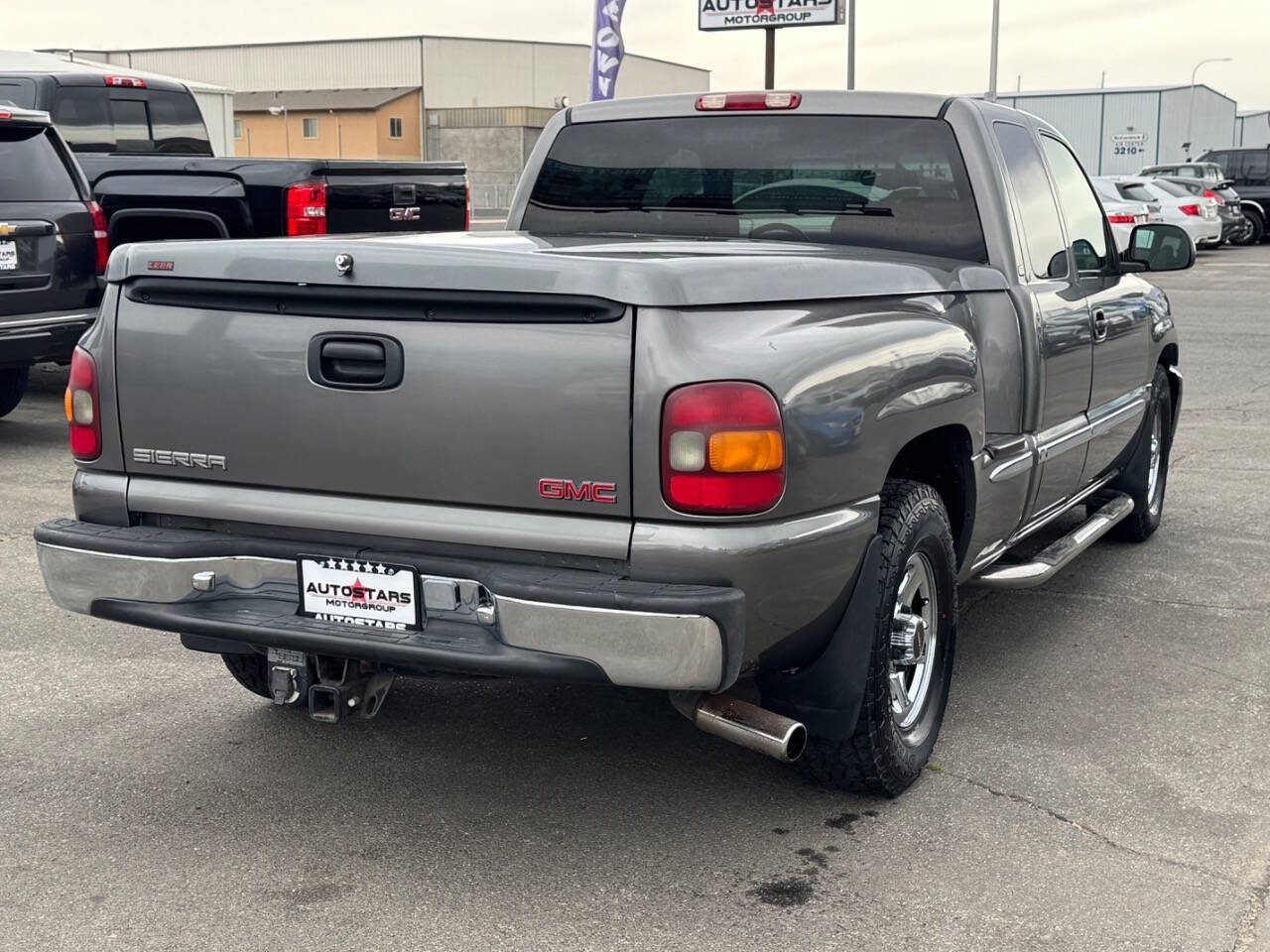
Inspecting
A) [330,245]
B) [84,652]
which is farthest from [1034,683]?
[84,652]

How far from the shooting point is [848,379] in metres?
3.49

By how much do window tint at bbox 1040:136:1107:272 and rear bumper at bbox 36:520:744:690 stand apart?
2.96 meters

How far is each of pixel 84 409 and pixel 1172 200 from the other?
28111 millimetres

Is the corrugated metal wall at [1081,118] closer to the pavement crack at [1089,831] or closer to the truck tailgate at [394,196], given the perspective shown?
the truck tailgate at [394,196]

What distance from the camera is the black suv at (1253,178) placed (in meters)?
34.3

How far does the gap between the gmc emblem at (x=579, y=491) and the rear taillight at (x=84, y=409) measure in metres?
1.26

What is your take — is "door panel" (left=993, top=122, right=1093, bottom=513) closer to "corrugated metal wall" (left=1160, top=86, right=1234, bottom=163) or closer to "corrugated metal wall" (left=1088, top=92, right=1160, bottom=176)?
"corrugated metal wall" (left=1088, top=92, right=1160, bottom=176)

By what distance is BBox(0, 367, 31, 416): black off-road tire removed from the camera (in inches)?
376

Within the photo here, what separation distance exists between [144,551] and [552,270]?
1.22 m

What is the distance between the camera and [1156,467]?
7.00m

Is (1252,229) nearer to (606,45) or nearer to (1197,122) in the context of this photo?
(606,45)

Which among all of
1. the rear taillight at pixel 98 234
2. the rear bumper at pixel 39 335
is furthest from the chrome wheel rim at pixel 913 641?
the rear taillight at pixel 98 234

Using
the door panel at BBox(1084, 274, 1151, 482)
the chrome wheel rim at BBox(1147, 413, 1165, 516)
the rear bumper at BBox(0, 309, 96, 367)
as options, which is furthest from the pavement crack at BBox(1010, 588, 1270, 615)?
the rear bumper at BBox(0, 309, 96, 367)

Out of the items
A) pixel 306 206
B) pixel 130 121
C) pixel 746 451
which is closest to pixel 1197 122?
pixel 130 121
